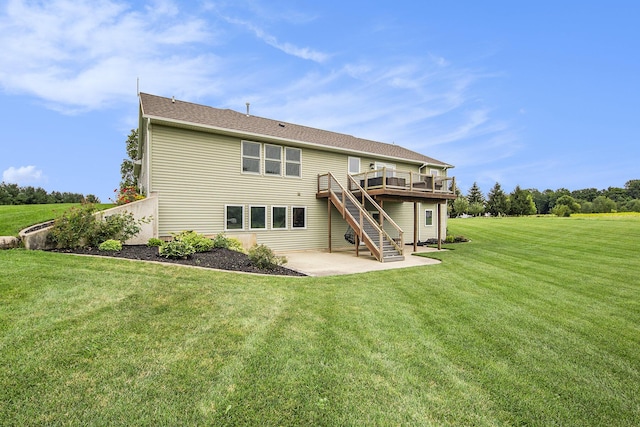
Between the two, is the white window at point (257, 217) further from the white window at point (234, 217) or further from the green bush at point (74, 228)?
the green bush at point (74, 228)

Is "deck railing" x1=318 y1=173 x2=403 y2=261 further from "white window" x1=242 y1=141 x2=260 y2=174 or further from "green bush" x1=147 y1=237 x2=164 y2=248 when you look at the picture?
"green bush" x1=147 y1=237 x2=164 y2=248

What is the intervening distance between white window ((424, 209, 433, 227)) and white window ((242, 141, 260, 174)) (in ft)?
40.9

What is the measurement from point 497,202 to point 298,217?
56.4m

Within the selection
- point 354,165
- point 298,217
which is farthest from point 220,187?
point 354,165

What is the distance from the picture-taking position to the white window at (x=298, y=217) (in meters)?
14.7

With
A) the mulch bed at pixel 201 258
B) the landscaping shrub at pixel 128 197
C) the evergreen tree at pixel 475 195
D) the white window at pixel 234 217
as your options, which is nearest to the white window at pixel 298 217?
the white window at pixel 234 217

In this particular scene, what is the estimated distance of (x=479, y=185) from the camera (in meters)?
69.2

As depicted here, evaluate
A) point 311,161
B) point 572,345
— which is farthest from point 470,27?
point 572,345

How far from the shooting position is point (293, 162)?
1466 centimetres

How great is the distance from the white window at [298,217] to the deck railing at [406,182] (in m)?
3.12

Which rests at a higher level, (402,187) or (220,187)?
(402,187)

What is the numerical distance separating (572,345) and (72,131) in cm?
2035

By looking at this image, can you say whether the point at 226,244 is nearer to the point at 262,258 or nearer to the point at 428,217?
the point at 262,258

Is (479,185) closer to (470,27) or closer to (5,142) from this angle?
(470,27)
